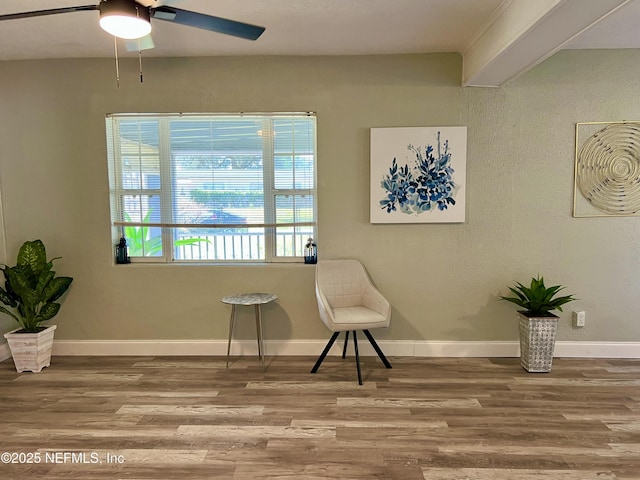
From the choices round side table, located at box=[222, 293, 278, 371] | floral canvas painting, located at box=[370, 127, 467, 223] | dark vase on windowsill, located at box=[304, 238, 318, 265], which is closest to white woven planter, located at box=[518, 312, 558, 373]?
floral canvas painting, located at box=[370, 127, 467, 223]

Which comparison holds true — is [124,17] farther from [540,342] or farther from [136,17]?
[540,342]

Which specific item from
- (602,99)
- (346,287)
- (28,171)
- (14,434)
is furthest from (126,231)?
(602,99)

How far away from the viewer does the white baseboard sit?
3350mm

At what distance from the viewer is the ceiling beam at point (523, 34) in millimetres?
2004

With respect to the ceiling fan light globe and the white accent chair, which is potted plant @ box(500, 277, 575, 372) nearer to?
the white accent chair

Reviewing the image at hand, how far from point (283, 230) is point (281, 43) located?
150cm

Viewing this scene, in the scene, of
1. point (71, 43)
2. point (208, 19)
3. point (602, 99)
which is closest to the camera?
point (208, 19)

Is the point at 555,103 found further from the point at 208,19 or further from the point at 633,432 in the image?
the point at 208,19

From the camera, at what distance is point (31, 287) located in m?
3.15

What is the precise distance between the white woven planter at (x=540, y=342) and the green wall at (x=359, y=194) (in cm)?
35

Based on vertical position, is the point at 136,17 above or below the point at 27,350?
above

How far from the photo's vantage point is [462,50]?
10.5ft

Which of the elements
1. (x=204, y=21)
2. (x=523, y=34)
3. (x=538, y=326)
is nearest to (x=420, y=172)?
(x=523, y=34)

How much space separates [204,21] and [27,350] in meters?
2.86
